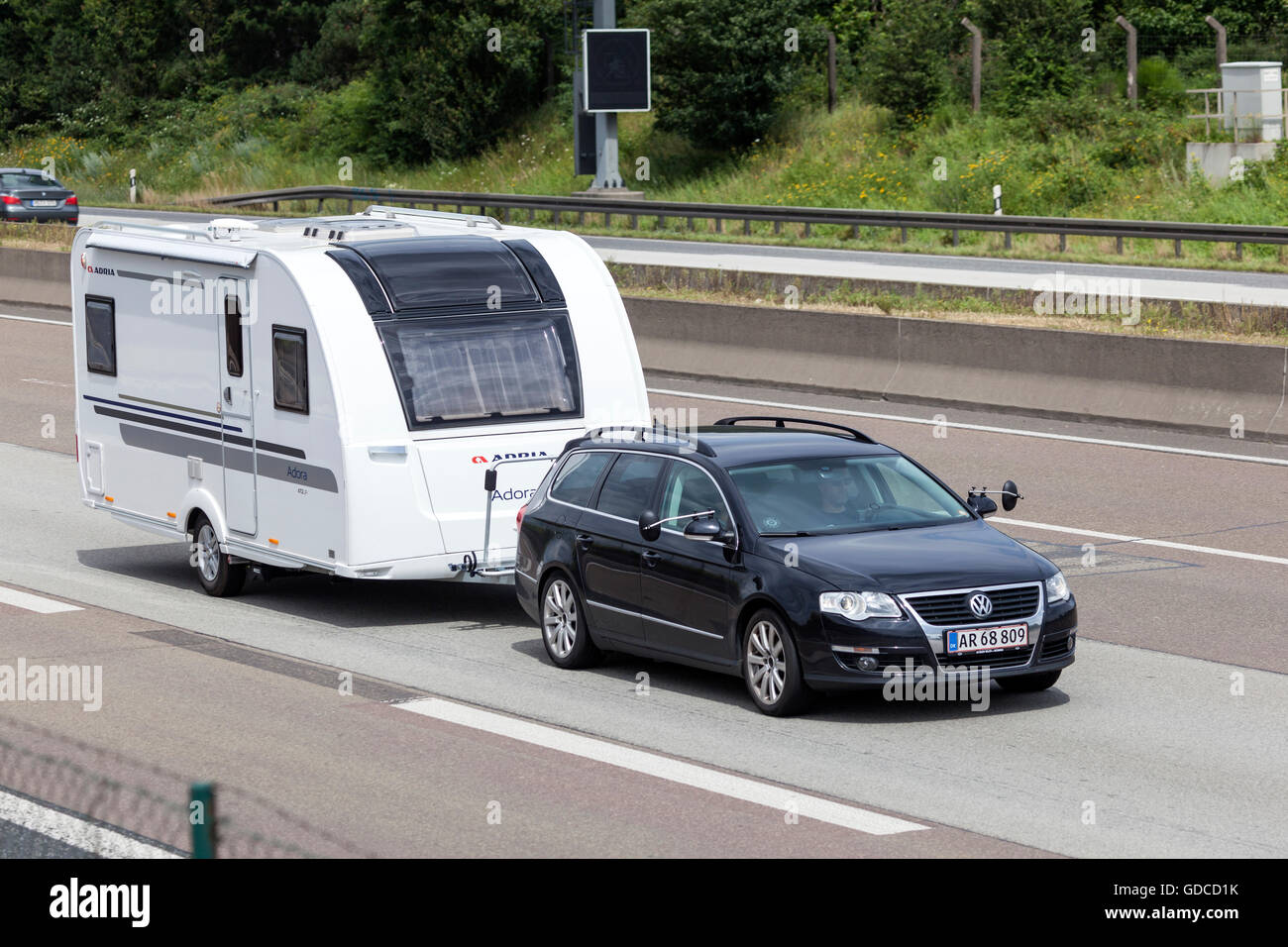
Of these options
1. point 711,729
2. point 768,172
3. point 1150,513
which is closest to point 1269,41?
point 768,172

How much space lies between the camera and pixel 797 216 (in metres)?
40.9

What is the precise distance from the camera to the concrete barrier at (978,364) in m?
20.4

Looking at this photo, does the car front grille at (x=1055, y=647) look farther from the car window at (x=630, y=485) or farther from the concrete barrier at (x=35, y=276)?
the concrete barrier at (x=35, y=276)

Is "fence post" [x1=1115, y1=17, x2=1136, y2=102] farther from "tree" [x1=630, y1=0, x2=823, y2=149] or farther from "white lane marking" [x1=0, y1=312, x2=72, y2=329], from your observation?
"white lane marking" [x1=0, y1=312, x2=72, y2=329]

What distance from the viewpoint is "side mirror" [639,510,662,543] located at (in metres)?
11.4

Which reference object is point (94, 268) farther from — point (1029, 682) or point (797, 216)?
point (797, 216)

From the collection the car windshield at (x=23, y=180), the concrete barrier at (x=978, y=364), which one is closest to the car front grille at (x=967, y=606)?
the concrete barrier at (x=978, y=364)

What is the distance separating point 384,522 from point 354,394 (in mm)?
894

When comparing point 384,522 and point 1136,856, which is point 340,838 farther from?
point 384,522

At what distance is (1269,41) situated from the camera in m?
46.9

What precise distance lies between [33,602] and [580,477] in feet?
14.8

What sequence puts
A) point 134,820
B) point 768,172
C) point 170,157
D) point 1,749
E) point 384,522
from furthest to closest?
point 170,157 → point 768,172 → point 384,522 → point 1,749 → point 134,820

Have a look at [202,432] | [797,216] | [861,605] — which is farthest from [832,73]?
[861,605]

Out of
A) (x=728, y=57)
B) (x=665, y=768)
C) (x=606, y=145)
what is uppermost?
(x=728, y=57)
